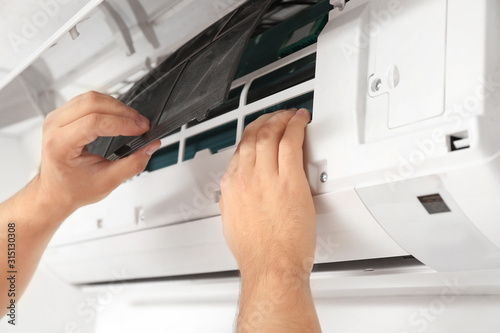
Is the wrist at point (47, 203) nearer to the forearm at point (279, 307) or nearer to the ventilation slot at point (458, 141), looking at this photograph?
the forearm at point (279, 307)

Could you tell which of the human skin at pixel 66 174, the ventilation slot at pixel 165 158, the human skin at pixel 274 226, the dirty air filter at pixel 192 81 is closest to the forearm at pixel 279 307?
the human skin at pixel 274 226

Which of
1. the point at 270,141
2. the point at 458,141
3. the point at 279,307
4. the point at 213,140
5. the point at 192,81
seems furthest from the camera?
the point at 213,140

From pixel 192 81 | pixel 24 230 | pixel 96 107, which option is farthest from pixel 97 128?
pixel 24 230

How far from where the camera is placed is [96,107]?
1.10 metres

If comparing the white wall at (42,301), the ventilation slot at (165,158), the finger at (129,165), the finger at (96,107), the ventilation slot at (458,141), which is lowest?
the white wall at (42,301)

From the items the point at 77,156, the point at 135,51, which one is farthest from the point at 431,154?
the point at 135,51

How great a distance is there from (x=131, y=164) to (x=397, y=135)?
606 mm

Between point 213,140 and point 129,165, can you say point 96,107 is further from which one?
point 213,140

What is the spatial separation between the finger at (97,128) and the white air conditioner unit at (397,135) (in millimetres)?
195

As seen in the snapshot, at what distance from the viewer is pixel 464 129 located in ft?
2.46

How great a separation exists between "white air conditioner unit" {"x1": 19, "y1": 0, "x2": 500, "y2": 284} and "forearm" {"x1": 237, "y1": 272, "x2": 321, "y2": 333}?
151 millimetres

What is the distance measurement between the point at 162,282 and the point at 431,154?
1.13 metres

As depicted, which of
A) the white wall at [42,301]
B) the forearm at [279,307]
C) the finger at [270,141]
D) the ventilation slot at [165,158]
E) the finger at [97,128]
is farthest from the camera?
the white wall at [42,301]

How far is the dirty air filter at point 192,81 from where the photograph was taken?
980 millimetres
